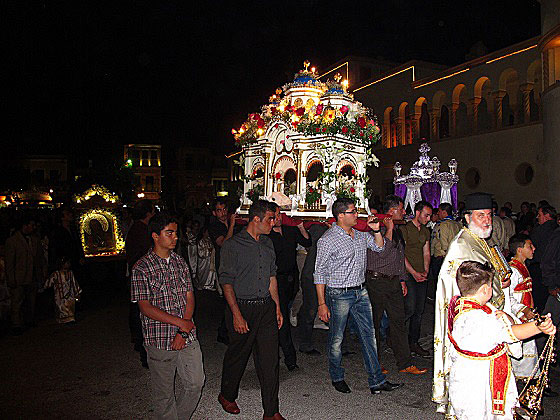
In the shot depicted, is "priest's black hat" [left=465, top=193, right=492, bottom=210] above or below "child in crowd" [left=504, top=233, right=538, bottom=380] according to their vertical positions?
above

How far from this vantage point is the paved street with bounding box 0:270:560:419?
5172mm

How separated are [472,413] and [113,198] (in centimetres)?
1498

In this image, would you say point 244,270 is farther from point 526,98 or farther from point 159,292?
point 526,98

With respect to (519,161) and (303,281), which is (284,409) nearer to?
(303,281)

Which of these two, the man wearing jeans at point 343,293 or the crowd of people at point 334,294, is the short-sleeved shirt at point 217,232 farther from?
the man wearing jeans at point 343,293

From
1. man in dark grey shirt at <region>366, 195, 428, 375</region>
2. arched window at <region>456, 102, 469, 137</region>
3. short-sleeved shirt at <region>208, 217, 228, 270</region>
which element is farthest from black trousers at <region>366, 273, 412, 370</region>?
arched window at <region>456, 102, 469, 137</region>

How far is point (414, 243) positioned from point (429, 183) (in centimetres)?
1252

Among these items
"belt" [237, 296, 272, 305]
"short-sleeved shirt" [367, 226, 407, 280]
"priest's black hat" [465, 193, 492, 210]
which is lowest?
"belt" [237, 296, 272, 305]

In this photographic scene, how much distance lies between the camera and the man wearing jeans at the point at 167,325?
4.11 meters

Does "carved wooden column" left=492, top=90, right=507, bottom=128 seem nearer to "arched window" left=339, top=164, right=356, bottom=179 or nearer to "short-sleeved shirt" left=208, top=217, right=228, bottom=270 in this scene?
"arched window" left=339, top=164, right=356, bottom=179

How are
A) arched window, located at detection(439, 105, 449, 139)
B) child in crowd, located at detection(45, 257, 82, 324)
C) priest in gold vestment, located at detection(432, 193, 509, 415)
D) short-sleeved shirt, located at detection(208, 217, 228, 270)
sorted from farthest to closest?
arched window, located at detection(439, 105, 449, 139)
child in crowd, located at detection(45, 257, 82, 324)
short-sleeved shirt, located at detection(208, 217, 228, 270)
priest in gold vestment, located at detection(432, 193, 509, 415)

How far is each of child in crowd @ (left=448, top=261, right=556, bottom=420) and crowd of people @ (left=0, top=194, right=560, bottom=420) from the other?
0.01 meters

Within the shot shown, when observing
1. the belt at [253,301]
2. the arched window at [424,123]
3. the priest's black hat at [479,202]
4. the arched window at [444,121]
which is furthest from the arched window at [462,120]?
the belt at [253,301]

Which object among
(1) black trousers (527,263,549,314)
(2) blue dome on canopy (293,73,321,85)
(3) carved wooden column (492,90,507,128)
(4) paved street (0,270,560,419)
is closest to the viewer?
(4) paved street (0,270,560,419)
